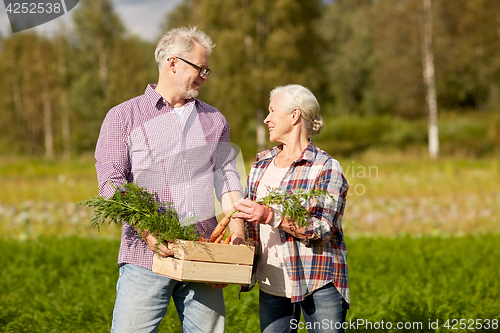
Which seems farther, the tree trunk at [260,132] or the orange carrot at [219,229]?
the tree trunk at [260,132]

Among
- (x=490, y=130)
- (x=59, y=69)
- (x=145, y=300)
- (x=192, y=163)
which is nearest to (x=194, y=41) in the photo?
(x=192, y=163)

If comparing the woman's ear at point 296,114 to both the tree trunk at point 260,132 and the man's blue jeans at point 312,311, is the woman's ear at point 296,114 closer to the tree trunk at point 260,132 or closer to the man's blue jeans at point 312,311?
the man's blue jeans at point 312,311

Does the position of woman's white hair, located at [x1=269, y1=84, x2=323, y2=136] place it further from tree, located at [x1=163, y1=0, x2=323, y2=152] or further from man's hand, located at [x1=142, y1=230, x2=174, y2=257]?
tree, located at [x1=163, y1=0, x2=323, y2=152]

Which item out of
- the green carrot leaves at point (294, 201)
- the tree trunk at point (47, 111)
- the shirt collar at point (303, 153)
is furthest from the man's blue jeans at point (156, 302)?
the tree trunk at point (47, 111)

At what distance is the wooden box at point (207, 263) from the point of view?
7.20 ft

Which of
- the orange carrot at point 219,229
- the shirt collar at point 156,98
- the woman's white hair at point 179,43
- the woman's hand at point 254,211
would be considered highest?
the woman's white hair at point 179,43

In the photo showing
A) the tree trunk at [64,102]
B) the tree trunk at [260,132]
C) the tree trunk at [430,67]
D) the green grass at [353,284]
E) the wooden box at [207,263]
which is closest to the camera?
the wooden box at [207,263]

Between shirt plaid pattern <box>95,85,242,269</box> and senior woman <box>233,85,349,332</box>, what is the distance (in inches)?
11.6

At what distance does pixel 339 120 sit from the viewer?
87.6ft

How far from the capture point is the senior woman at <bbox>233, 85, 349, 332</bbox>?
2385 millimetres

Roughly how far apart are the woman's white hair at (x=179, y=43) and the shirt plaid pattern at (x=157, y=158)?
20cm

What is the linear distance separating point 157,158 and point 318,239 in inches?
34.6

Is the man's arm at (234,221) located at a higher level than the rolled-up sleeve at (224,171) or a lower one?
lower

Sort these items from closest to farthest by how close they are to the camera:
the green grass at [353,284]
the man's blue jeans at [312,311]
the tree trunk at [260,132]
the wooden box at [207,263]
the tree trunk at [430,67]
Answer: the wooden box at [207,263], the man's blue jeans at [312,311], the green grass at [353,284], the tree trunk at [430,67], the tree trunk at [260,132]
